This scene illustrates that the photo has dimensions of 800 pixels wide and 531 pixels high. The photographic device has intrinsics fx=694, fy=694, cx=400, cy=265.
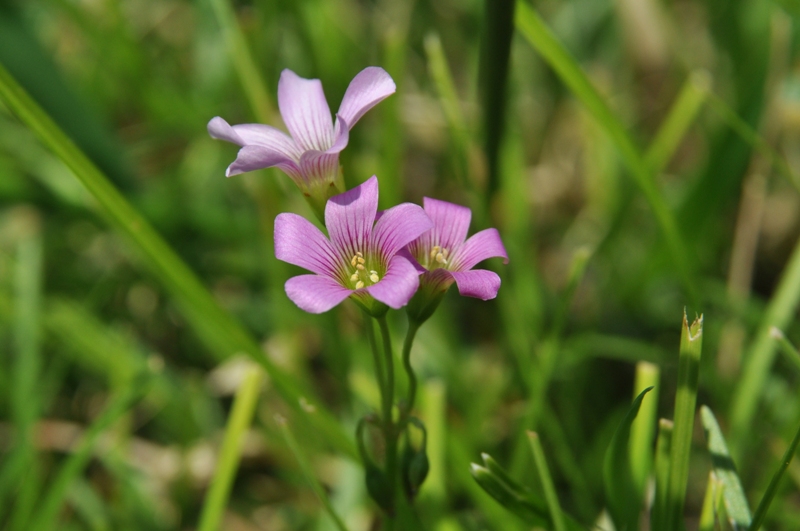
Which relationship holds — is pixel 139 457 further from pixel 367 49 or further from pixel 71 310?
pixel 367 49

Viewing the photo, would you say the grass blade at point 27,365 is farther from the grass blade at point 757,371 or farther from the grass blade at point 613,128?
the grass blade at point 757,371

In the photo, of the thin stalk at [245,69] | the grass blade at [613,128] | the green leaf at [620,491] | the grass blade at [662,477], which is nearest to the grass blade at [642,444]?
the green leaf at [620,491]

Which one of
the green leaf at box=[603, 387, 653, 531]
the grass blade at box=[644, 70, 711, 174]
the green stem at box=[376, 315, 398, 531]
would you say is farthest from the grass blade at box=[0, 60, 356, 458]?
the grass blade at box=[644, 70, 711, 174]

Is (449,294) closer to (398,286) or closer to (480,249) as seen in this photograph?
(480,249)

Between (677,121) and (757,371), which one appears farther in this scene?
(677,121)

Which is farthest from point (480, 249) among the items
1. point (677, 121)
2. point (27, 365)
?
point (27, 365)

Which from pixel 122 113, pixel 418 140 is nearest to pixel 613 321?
pixel 418 140

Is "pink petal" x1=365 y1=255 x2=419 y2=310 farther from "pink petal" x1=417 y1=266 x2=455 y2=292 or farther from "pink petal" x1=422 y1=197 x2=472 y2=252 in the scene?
"pink petal" x1=422 y1=197 x2=472 y2=252

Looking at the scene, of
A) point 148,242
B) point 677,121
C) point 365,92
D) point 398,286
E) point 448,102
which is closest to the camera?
point 398,286
